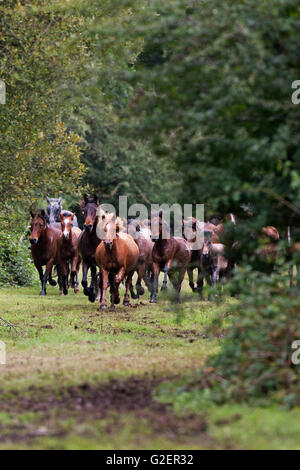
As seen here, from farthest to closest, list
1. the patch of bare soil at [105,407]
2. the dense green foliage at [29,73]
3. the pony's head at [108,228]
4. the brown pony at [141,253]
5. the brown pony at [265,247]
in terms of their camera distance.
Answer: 1. the brown pony at [141,253]
2. the pony's head at [108,228]
3. the dense green foliage at [29,73]
4. the brown pony at [265,247]
5. the patch of bare soil at [105,407]

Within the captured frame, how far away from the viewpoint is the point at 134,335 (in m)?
14.4

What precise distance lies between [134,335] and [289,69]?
6976 millimetres

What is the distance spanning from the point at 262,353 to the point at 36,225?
16721mm

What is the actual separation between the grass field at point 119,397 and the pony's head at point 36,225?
8.89 meters

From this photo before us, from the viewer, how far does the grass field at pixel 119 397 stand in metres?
6.91

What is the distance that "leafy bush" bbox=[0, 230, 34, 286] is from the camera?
84.8ft

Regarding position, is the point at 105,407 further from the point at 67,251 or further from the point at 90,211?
the point at 67,251

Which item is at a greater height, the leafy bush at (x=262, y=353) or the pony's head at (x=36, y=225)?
the pony's head at (x=36, y=225)

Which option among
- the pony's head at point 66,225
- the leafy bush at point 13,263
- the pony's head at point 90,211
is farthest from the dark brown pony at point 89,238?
the leafy bush at point 13,263

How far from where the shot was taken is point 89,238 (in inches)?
846

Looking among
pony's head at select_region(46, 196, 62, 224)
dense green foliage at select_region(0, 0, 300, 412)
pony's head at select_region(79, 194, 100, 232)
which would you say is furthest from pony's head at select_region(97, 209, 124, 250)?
dense green foliage at select_region(0, 0, 300, 412)

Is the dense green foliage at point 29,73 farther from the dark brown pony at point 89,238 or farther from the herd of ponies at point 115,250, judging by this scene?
the dark brown pony at point 89,238

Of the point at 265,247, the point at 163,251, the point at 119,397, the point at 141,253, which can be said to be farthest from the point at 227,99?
the point at 141,253

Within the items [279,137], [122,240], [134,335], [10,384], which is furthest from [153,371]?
[122,240]
